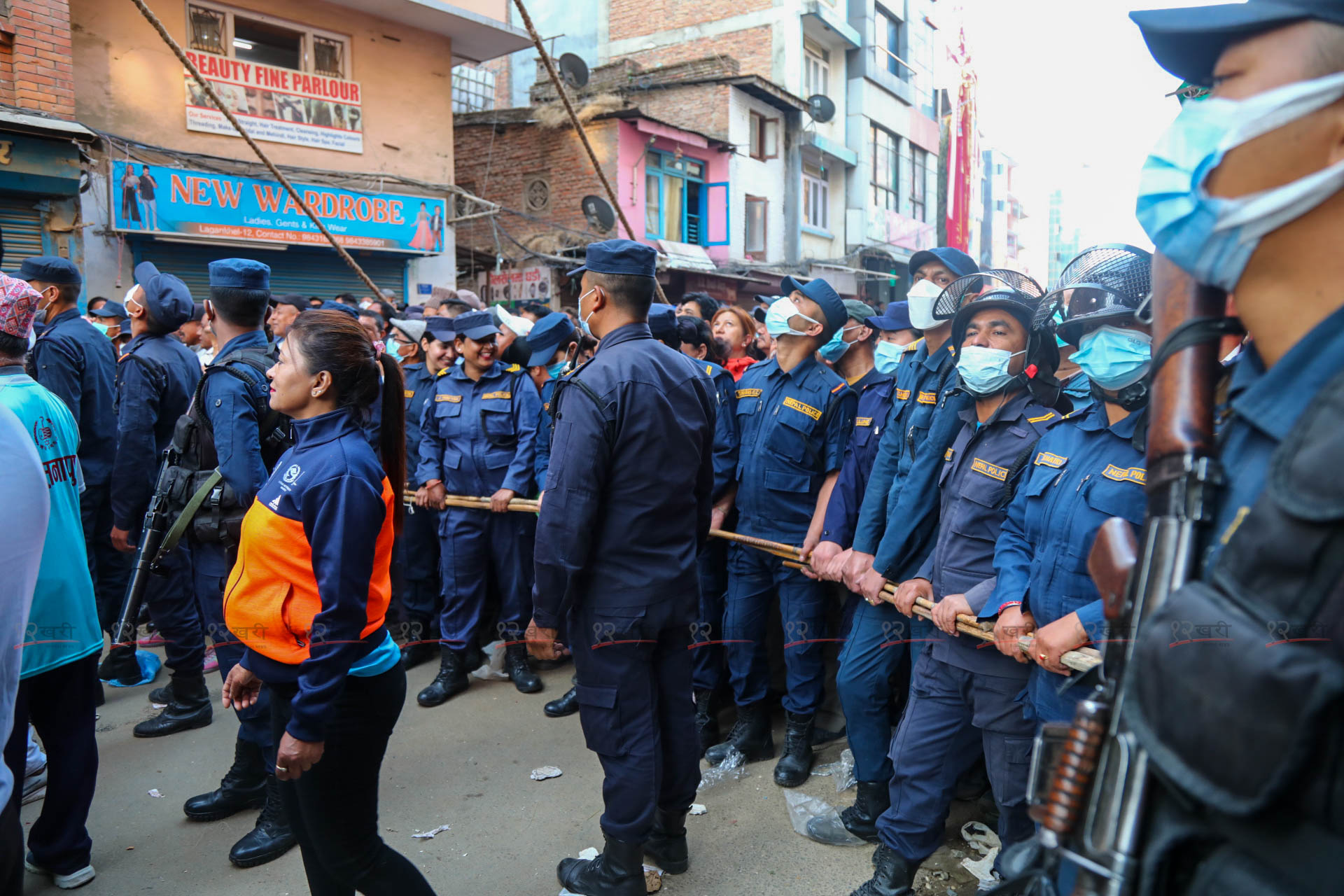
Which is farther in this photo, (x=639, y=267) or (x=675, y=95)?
(x=675, y=95)

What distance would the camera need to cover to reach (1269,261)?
1071mm

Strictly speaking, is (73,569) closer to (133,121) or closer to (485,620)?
(485,620)

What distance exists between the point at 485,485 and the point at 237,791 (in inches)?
89.6

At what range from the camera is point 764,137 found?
69.2 ft

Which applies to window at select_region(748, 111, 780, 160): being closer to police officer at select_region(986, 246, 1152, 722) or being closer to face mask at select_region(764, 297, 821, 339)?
face mask at select_region(764, 297, 821, 339)

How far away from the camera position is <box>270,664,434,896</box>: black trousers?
240 cm

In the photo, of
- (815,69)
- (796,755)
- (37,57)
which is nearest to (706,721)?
(796,755)

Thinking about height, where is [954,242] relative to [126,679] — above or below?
above

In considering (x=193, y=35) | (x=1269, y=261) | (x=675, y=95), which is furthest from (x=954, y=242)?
(x=1269, y=261)

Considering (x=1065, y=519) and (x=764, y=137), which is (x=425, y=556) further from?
(x=764, y=137)

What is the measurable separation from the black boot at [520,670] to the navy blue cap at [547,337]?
1.83 metres

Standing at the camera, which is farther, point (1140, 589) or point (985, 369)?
point (985, 369)

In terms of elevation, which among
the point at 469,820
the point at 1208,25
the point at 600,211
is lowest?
the point at 469,820

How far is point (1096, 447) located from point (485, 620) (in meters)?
4.32
